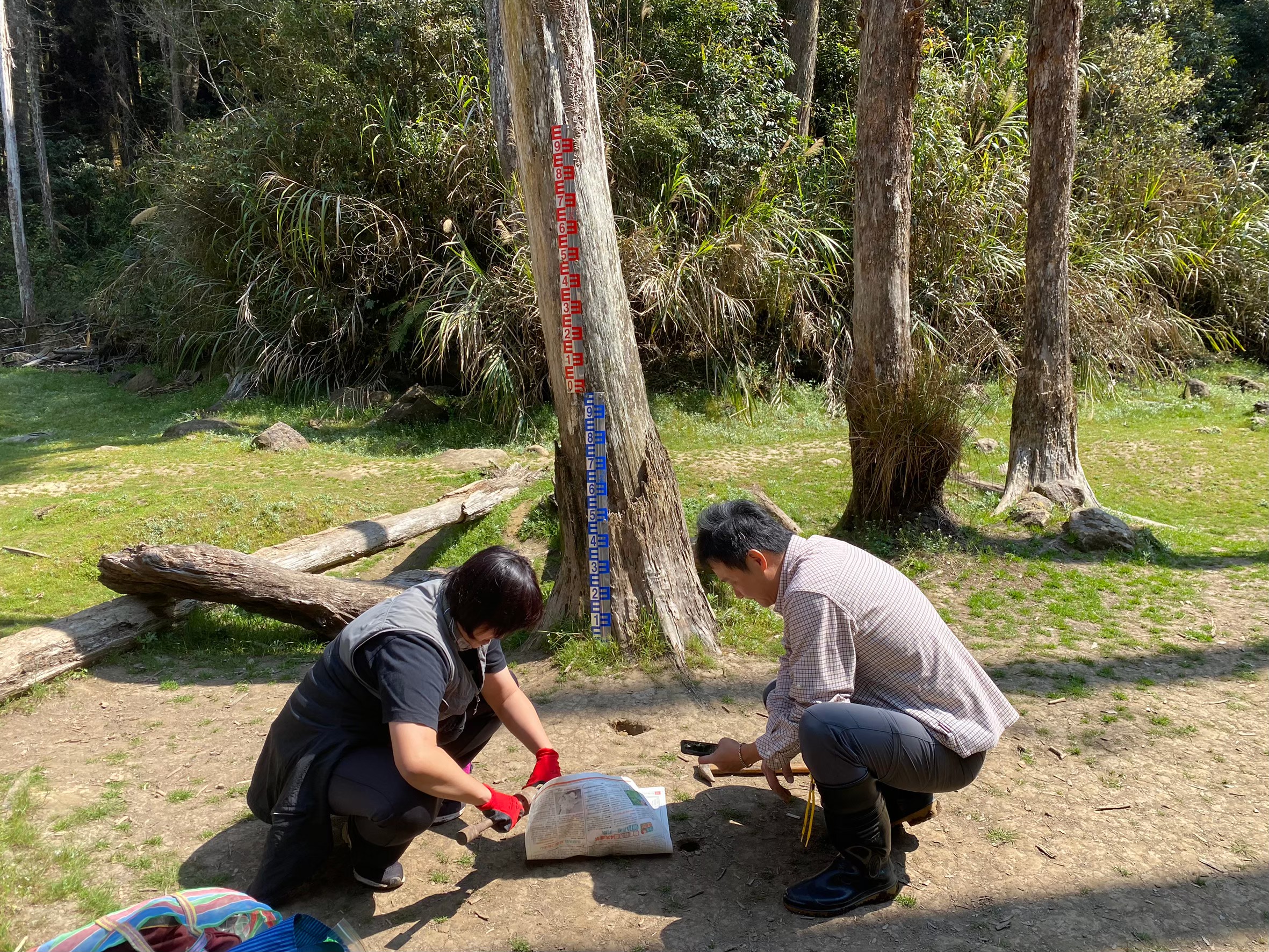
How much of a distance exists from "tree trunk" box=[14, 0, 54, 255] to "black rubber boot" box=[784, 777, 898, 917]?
2424 centimetres

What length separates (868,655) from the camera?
2900 millimetres

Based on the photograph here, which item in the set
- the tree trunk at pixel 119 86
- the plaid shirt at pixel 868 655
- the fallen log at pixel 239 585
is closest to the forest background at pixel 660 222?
the fallen log at pixel 239 585

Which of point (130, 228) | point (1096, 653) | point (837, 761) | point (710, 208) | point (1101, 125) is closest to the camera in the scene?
point (837, 761)

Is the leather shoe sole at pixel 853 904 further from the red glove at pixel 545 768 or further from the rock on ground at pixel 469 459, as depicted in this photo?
the rock on ground at pixel 469 459

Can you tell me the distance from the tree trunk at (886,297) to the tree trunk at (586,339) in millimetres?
2033

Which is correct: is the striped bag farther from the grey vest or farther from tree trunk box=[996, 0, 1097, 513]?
tree trunk box=[996, 0, 1097, 513]

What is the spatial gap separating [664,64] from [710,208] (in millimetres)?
2279

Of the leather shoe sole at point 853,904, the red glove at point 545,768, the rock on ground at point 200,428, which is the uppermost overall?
the rock on ground at point 200,428

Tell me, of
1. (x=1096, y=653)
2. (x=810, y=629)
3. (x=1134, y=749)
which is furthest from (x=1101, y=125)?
(x=810, y=629)

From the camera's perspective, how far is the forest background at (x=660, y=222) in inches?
424

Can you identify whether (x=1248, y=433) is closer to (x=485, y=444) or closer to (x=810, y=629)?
(x=485, y=444)

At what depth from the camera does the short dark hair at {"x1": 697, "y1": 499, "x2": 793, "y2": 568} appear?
9.64 feet

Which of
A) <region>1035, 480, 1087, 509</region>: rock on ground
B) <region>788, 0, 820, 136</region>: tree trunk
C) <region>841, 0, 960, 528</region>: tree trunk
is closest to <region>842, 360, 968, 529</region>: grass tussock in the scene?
<region>841, 0, 960, 528</region>: tree trunk

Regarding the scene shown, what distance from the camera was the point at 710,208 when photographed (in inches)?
448
